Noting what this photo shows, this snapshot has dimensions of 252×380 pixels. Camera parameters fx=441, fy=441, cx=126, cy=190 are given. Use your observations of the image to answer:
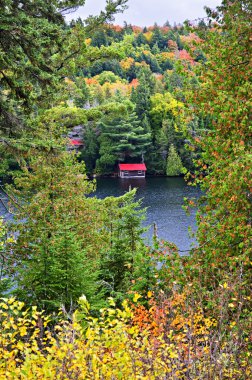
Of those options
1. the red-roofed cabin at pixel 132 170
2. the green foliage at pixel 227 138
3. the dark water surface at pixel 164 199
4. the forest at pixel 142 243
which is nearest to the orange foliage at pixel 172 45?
the red-roofed cabin at pixel 132 170

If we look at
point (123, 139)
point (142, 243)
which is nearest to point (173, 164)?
point (123, 139)

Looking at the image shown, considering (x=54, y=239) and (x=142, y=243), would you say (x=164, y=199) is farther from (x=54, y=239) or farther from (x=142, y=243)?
(x=54, y=239)

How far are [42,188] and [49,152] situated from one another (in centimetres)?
591

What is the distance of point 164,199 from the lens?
4325 centimetres

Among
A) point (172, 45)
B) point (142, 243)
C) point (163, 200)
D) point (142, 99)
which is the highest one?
point (172, 45)

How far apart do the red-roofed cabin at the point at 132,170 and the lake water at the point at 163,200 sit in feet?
6.88

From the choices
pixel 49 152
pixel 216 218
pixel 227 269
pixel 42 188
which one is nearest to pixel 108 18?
pixel 42 188

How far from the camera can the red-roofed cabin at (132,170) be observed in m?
61.2

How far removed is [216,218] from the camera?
8805 millimetres

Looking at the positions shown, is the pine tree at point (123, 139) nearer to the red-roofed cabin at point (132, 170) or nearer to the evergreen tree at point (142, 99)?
the red-roofed cabin at point (132, 170)

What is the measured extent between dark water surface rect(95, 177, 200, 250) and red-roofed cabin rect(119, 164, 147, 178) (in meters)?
2.05

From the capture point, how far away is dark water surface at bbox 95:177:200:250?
3044 cm

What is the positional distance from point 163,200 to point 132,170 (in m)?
A: 19.3

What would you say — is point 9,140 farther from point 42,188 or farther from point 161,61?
point 161,61
